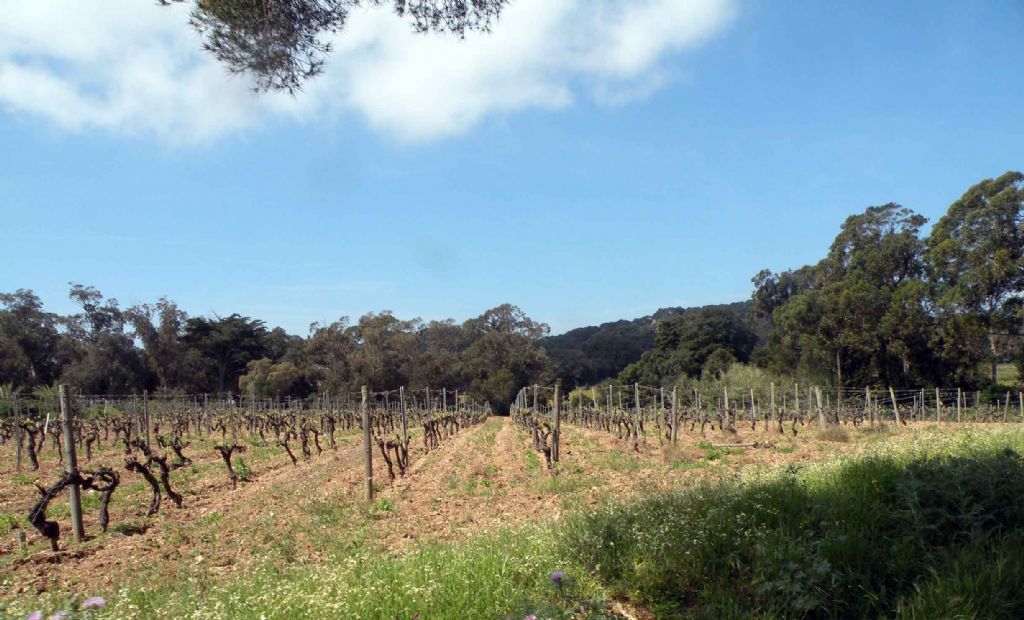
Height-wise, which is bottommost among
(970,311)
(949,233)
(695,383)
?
(695,383)

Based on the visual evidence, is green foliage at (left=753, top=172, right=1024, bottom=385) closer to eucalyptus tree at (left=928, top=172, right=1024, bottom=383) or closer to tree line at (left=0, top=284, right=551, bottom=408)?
eucalyptus tree at (left=928, top=172, right=1024, bottom=383)

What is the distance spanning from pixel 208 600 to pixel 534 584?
7.50 ft

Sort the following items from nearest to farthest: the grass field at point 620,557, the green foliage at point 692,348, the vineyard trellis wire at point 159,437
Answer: the grass field at point 620,557 < the vineyard trellis wire at point 159,437 < the green foliage at point 692,348

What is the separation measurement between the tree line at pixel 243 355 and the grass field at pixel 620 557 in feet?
156

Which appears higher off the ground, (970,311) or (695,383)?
(970,311)

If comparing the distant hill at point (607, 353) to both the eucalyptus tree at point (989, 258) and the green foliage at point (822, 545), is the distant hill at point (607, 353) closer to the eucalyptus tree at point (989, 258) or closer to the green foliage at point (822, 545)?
the eucalyptus tree at point (989, 258)

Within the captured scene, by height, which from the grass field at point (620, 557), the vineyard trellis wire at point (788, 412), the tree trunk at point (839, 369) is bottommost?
the vineyard trellis wire at point (788, 412)

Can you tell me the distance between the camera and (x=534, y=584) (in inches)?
187

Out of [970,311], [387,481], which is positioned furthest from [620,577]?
[970,311]

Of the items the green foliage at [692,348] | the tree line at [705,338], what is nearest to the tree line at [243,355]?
the tree line at [705,338]

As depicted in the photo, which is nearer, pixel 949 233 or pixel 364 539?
pixel 364 539

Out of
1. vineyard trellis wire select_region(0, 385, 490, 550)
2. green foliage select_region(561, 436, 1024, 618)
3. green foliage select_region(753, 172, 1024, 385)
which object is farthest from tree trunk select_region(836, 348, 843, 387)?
green foliage select_region(561, 436, 1024, 618)

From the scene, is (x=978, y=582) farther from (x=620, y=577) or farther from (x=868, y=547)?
(x=620, y=577)

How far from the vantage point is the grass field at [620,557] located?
432 cm
